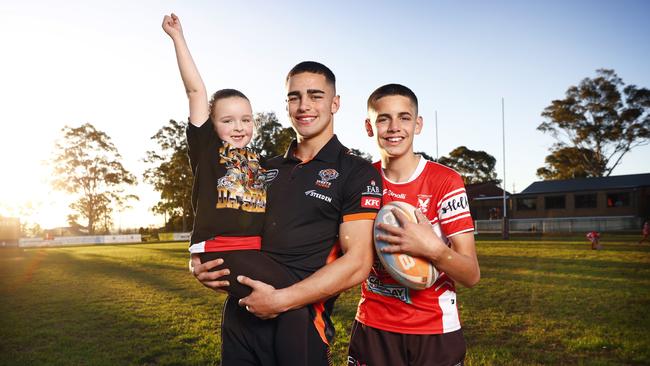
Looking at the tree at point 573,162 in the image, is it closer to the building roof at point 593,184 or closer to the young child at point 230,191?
the building roof at point 593,184

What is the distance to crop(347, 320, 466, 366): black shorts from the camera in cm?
297

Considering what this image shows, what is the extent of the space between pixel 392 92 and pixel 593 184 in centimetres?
4973

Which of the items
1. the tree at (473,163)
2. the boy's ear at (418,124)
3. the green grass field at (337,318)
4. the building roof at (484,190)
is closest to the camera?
the boy's ear at (418,124)

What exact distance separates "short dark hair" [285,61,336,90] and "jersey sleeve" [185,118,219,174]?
0.62m

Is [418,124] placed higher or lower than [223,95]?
lower

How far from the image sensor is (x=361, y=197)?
274cm

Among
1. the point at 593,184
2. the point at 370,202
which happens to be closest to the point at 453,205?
the point at 370,202

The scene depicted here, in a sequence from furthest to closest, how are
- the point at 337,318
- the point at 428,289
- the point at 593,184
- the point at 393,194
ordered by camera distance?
the point at 593,184
the point at 337,318
the point at 393,194
the point at 428,289

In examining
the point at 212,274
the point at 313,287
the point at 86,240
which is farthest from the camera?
the point at 86,240

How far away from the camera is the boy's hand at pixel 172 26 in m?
2.92

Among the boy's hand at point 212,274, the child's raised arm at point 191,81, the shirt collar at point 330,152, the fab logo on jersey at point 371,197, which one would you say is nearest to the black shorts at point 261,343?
the boy's hand at point 212,274

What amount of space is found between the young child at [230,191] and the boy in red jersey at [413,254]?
27.9 inches

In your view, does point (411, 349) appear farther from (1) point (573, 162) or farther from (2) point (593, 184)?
(1) point (573, 162)

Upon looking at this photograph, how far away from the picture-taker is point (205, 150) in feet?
9.31
